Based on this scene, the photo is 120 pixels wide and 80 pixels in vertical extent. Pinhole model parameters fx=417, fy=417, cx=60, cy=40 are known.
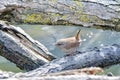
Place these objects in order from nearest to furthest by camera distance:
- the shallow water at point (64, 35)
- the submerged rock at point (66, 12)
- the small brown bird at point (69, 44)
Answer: the small brown bird at point (69, 44)
the submerged rock at point (66, 12)
the shallow water at point (64, 35)

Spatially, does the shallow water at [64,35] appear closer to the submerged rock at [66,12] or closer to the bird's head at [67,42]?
the submerged rock at [66,12]

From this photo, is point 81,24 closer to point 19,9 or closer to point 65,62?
point 19,9

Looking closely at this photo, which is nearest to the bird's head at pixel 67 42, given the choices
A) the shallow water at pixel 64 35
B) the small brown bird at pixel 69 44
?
the small brown bird at pixel 69 44

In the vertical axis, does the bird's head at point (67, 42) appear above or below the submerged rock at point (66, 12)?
below

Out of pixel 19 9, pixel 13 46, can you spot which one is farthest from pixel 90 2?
pixel 13 46

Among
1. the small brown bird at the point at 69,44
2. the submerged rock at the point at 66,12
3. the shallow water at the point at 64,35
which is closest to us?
the small brown bird at the point at 69,44

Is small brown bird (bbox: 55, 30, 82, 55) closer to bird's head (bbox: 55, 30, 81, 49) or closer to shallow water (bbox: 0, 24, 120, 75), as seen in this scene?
bird's head (bbox: 55, 30, 81, 49)

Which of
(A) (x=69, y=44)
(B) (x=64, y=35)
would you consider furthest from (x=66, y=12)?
(B) (x=64, y=35)

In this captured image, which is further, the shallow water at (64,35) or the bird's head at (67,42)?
the shallow water at (64,35)

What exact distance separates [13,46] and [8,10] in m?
0.45

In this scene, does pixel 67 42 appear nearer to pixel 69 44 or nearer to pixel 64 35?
pixel 69 44

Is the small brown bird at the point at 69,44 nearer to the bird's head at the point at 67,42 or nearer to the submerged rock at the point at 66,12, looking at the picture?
the bird's head at the point at 67,42

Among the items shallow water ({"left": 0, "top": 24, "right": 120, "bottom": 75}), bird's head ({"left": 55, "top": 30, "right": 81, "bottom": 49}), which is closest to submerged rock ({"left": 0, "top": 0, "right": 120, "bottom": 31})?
shallow water ({"left": 0, "top": 24, "right": 120, "bottom": 75})

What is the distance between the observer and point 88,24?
3123mm
